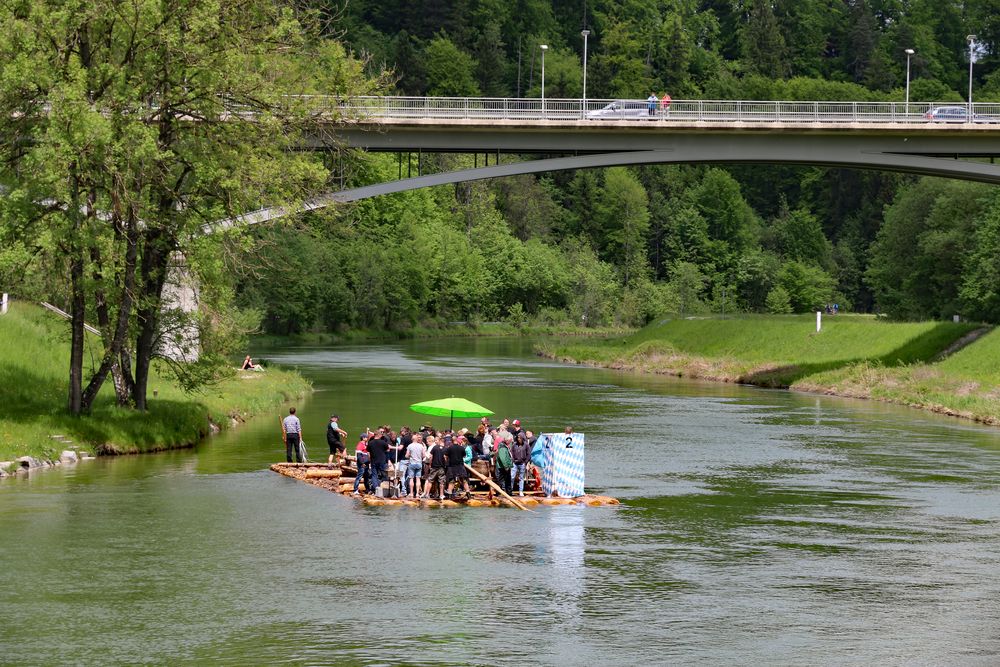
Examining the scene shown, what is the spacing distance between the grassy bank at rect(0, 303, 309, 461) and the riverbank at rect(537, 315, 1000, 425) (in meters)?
28.3

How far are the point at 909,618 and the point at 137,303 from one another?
79.0 feet

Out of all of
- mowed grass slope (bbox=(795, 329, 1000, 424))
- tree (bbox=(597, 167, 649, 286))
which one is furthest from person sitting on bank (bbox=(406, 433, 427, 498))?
tree (bbox=(597, 167, 649, 286))

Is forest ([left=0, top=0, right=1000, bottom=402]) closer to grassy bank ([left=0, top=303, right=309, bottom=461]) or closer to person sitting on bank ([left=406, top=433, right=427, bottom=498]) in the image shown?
grassy bank ([left=0, top=303, right=309, bottom=461])

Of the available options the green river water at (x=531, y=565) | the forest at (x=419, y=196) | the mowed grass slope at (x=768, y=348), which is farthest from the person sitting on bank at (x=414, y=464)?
the mowed grass slope at (x=768, y=348)

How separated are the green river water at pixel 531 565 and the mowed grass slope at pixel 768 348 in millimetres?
29355

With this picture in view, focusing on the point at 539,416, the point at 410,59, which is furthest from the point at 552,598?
the point at 410,59

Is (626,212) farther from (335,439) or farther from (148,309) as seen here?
(335,439)

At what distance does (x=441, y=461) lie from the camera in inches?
1283

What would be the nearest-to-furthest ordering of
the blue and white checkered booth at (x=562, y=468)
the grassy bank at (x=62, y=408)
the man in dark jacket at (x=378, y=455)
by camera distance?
the man in dark jacket at (x=378, y=455) → the blue and white checkered booth at (x=562, y=468) → the grassy bank at (x=62, y=408)

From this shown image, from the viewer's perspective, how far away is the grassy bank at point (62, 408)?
38147mm

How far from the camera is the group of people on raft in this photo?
32688mm

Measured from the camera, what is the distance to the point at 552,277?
151 metres

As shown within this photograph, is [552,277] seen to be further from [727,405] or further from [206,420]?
[206,420]

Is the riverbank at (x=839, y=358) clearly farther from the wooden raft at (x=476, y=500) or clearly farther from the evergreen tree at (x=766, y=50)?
the evergreen tree at (x=766, y=50)
